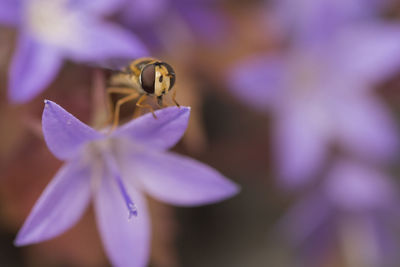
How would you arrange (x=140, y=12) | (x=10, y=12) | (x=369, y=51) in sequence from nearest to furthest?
(x=10, y=12), (x=140, y=12), (x=369, y=51)

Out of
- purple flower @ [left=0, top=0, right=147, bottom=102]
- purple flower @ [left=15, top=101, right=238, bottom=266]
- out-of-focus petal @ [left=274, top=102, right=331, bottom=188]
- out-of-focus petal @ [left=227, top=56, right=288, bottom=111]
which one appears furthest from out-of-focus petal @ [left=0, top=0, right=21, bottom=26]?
out-of-focus petal @ [left=274, top=102, right=331, bottom=188]

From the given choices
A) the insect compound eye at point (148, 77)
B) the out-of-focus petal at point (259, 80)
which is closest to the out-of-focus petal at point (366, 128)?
the out-of-focus petal at point (259, 80)

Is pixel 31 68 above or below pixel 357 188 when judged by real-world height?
above

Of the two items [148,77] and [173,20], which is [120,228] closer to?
[148,77]

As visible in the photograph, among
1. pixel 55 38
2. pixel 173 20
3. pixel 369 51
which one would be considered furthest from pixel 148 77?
pixel 369 51

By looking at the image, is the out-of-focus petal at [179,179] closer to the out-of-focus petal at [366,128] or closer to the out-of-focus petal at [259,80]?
the out-of-focus petal at [259,80]

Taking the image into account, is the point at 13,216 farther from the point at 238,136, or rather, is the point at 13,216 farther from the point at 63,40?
the point at 238,136
